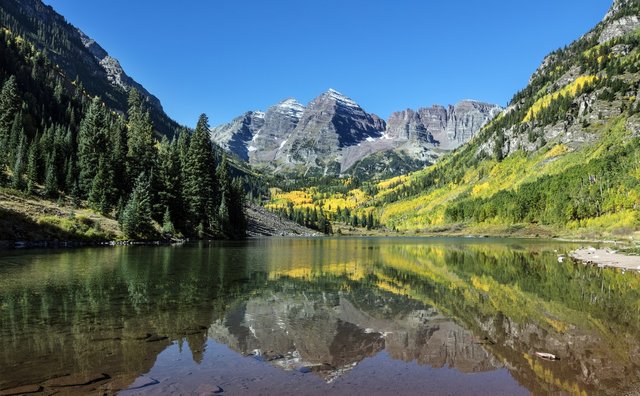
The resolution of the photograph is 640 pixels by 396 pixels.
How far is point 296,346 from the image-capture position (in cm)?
1576

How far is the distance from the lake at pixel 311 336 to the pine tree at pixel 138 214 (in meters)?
43.8

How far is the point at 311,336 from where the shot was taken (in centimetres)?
1717

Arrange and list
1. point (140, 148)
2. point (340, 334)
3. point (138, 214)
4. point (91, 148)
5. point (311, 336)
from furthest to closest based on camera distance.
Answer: point (140, 148), point (91, 148), point (138, 214), point (340, 334), point (311, 336)

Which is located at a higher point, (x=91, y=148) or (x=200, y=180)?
(x=91, y=148)

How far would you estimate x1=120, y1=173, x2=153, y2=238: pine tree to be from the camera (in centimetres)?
7538

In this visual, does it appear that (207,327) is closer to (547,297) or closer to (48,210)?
(547,297)

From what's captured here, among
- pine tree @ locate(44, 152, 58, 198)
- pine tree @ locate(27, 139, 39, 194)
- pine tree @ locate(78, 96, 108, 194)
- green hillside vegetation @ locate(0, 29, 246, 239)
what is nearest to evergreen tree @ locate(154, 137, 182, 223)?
green hillside vegetation @ locate(0, 29, 246, 239)

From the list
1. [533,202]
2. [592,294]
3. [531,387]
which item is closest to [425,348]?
[531,387]

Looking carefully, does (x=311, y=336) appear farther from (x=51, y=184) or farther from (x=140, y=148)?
(x=140, y=148)

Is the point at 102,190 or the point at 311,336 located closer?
the point at 311,336

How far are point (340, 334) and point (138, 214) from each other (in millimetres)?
67987

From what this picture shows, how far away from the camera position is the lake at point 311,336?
11.7 metres

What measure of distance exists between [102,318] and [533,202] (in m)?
172

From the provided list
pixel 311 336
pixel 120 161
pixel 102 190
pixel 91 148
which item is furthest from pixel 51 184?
pixel 311 336
